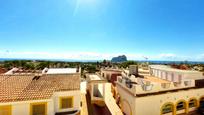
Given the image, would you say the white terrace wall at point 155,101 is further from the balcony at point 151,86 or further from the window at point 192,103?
the window at point 192,103

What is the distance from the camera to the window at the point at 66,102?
14641 mm

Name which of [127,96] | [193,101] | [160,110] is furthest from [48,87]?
[193,101]

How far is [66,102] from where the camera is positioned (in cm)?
1483

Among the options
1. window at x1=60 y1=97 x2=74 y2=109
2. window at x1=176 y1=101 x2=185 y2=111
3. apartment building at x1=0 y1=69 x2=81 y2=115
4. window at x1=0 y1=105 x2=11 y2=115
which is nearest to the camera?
window at x1=0 y1=105 x2=11 y2=115

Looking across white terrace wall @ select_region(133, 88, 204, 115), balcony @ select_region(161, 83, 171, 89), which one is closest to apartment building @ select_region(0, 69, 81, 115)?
white terrace wall @ select_region(133, 88, 204, 115)

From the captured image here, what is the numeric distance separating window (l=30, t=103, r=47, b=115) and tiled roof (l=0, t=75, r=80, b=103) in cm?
72

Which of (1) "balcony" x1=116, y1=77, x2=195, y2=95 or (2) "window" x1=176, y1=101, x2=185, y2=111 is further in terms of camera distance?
(2) "window" x1=176, y1=101, x2=185, y2=111

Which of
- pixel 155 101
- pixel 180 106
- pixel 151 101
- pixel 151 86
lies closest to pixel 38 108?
pixel 151 101

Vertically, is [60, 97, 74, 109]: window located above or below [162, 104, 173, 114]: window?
above

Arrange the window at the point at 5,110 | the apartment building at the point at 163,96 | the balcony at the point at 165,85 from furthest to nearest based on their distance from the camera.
A: the balcony at the point at 165,85 → the apartment building at the point at 163,96 → the window at the point at 5,110

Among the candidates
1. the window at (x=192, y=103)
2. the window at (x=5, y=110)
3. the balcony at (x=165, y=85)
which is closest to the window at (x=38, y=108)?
the window at (x=5, y=110)

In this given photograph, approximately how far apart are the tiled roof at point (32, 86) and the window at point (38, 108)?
0.72m

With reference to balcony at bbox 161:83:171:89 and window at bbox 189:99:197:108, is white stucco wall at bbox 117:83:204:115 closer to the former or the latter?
balcony at bbox 161:83:171:89

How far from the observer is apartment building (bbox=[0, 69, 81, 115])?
12.4 m
